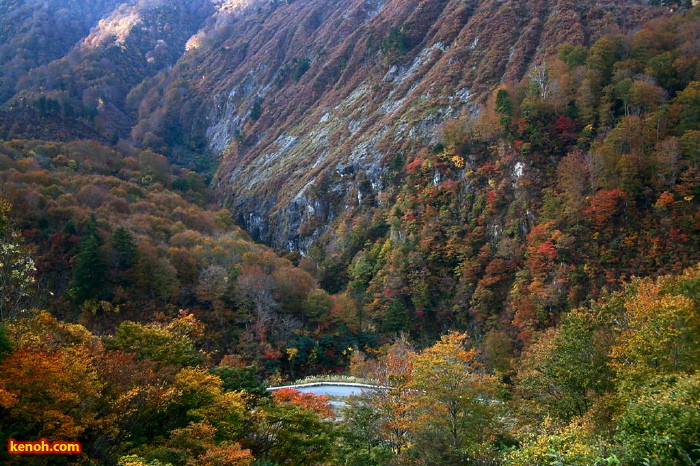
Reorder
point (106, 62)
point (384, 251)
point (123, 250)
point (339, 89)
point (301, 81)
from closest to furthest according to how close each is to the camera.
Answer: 1. point (123, 250)
2. point (384, 251)
3. point (339, 89)
4. point (301, 81)
5. point (106, 62)

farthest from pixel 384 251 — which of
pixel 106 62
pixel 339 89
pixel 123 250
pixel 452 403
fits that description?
pixel 106 62

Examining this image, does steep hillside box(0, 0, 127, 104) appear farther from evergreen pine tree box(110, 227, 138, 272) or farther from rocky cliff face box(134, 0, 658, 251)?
evergreen pine tree box(110, 227, 138, 272)

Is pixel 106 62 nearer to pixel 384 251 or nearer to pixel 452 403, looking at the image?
pixel 384 251

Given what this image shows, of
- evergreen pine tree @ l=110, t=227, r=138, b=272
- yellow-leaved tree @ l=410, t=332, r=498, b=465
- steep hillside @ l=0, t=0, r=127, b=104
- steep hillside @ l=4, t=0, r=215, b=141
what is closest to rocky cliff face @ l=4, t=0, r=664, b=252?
steep hillside @ l=4, t=0, r=215, b=141

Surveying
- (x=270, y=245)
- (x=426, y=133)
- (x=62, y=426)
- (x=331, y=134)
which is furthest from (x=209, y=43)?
(x=62, y=426)

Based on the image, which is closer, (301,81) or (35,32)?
(301,81)
